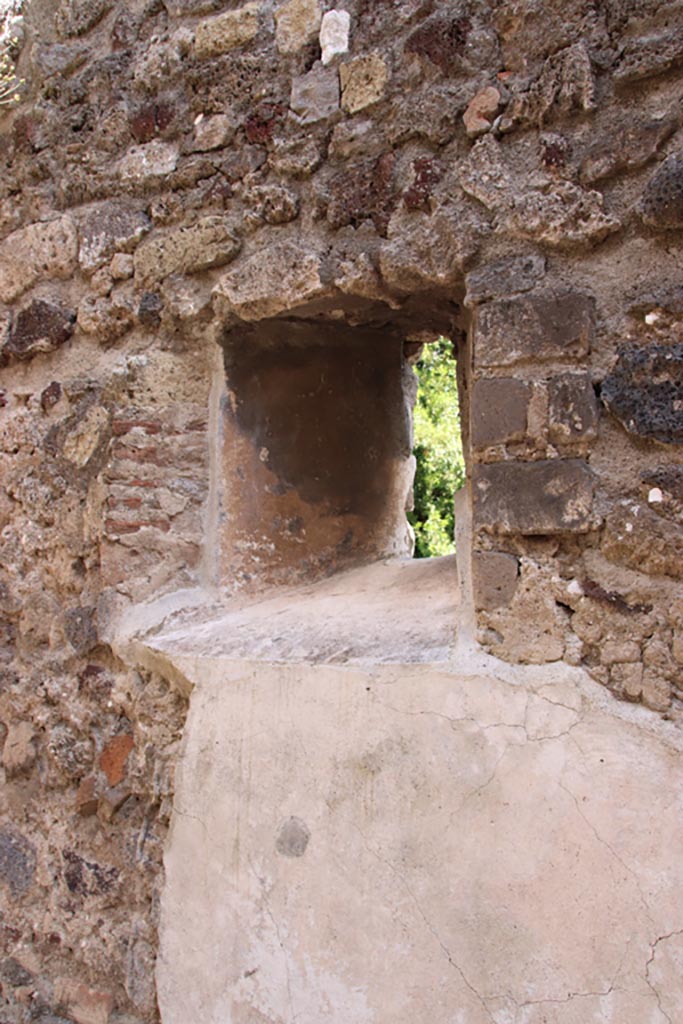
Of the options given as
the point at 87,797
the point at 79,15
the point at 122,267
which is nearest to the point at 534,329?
the point at 122,267

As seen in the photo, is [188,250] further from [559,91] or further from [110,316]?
[559,91]

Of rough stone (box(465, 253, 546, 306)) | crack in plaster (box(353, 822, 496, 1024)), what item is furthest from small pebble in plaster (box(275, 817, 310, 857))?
rough stone (box(465, 253, 546, 306))

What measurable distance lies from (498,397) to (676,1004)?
119cm

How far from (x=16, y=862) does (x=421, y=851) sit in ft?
4.18

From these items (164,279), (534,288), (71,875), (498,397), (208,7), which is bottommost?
(71,875)

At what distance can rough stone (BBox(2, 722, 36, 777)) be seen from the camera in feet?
7.62

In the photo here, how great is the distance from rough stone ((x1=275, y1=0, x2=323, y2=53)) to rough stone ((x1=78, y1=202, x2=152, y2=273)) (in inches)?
24.5

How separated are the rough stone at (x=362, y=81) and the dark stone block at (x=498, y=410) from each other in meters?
0.87

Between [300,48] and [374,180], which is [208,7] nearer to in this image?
[300,48]

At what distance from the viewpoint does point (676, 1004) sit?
57.2 inches

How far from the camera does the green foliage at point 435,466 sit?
23.7ft

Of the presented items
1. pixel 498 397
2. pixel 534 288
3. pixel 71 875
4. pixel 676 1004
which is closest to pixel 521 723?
pixel 676 1004

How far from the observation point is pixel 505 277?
5.89 ft

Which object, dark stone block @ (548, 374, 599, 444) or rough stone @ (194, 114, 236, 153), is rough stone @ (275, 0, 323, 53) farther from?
dark stone block @ (548, 374, 599, 444)
